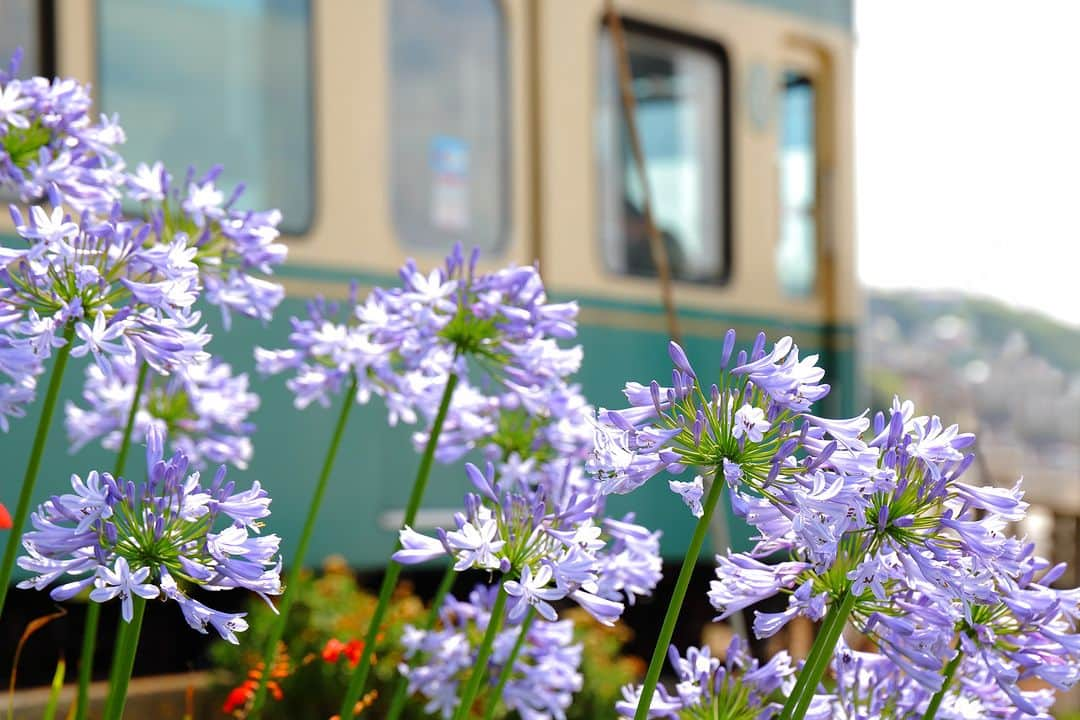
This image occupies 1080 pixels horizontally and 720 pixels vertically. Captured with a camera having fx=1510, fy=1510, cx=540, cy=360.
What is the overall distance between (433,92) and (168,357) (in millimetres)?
4123

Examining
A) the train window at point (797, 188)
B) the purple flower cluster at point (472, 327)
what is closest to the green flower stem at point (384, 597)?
the purple flower cluster at point (472, 327)

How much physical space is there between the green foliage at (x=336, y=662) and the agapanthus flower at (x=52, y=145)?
1.68 meters

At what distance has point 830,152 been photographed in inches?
268

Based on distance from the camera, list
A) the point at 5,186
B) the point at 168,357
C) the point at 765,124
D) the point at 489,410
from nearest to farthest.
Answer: the point at 168,357
the point at 5,186
the point at 489,410
the point at 765,124

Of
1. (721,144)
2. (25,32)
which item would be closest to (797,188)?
(721,144)

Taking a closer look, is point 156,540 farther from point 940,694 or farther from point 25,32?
point 25,32

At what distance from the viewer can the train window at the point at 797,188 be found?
664cm

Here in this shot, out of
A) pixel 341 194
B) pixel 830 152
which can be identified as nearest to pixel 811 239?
pixel 830 152

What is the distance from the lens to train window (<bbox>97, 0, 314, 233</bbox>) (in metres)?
4.20

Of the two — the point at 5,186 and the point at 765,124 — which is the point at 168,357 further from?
the point at 765,124

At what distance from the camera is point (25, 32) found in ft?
12.9

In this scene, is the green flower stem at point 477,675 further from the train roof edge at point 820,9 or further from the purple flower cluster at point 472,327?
the train roof edge at point 820,9

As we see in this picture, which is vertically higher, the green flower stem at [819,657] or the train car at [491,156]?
the train car at [491,156]

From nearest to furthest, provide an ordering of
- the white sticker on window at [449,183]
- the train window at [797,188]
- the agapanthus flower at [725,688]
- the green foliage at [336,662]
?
the agapanthus flower at [725,688] → the green foliage at [336,662] → the white sticker on window at [449,183] → the train window at [797,188]
